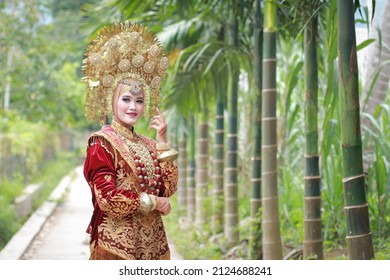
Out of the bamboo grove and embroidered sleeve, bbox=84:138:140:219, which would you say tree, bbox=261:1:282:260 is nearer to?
the bamboo grove

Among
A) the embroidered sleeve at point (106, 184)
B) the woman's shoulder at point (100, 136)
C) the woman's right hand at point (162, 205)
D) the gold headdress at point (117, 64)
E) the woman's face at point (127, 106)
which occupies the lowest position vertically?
the woman's right hand at point (162, 205)

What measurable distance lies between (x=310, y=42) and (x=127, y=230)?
2492mm

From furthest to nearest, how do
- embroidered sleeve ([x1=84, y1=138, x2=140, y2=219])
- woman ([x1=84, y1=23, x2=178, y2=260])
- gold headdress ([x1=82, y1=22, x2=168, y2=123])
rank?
gold headdress ([x1=82, y1=22, x2=168, y2=123])
woman ([x1=84, y1=23, x2=178, y2=260])
embroidered sleeve ([x1=84, y1=138, x2=140, y2=219])

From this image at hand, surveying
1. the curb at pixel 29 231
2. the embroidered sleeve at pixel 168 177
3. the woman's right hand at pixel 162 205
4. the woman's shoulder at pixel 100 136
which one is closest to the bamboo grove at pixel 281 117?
the embroidered sleeve at pixel 168 177

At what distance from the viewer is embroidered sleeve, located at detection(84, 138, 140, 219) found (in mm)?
3975

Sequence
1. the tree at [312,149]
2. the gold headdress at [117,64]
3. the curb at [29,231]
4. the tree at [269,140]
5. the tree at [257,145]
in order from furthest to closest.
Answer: the curb at [29,231], the tree at [257,145], the tree at [269,140], the tree at [312,149], the gold headdress at [117,64]

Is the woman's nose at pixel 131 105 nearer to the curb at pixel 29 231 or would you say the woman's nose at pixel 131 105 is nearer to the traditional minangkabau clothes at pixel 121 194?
the traditional minangkabau clothes at pixel 121 194

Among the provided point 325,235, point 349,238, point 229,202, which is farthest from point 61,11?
point 349,238

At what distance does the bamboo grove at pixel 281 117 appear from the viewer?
16.0 ft

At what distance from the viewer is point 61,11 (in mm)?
23531

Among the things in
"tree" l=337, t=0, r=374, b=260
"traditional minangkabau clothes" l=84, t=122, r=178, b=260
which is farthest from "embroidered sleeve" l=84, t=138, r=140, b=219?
"tree" l=337, t=0, r=374, b=260

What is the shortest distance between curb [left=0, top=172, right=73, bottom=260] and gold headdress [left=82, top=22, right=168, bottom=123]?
3678mm

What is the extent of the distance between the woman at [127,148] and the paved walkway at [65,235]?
4165 millimetres
